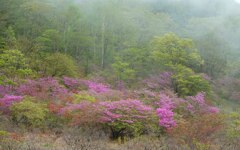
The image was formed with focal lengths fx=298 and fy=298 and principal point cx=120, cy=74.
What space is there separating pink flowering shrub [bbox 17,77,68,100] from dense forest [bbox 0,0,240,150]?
0.21 feet

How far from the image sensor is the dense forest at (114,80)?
11.2m

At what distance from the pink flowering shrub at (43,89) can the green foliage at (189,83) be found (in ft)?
28.3

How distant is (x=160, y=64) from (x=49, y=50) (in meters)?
11.4

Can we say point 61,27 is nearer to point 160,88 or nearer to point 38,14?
point 38,14

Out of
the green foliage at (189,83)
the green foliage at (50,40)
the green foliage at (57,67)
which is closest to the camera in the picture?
the green foliage at (189,83)

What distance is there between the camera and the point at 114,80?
82.3ft

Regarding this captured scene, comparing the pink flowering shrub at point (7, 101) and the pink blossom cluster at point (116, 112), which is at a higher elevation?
the pink blossom cluster at point (116, 112)

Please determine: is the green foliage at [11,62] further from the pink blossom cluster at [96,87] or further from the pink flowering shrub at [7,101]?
the pink blossom cluster at [96,87]

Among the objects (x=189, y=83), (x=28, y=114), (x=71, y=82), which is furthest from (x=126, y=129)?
(x=189, y=83)

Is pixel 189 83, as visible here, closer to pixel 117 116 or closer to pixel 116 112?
pixel 116 112

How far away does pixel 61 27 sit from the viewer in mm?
33625

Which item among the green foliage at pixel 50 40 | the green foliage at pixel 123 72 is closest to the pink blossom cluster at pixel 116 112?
the green foliage at pixel 123 72

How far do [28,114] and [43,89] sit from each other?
15.0 ft

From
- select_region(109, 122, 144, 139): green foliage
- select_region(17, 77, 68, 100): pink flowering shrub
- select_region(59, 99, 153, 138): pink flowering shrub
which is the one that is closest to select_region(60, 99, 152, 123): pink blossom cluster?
select_region(59, 99, 153, 138): pink flowering shrub
